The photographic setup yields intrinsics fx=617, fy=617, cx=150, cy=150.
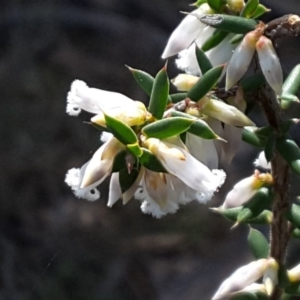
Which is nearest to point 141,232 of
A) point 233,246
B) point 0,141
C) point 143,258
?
point 143,258

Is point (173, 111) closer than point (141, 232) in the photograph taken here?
Yes

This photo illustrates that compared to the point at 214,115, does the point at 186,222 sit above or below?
below

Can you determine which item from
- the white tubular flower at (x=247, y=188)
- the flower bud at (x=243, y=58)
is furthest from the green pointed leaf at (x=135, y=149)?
the white tubular flower at (x=247, y=188)

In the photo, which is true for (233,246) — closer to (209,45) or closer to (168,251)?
(168,251)

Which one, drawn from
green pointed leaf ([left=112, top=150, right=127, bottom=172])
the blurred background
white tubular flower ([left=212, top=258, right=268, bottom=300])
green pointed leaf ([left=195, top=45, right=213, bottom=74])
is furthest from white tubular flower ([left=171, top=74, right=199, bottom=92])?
the blurred background

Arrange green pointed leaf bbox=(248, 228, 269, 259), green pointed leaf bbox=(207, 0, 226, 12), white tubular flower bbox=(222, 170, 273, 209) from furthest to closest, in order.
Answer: green pointed leaf bbox=(248, 228, 269, 259), white tubular flower bbox=(222, 170, 273, 209), green pointed leaf bbox=(207, 0, 226, 12)

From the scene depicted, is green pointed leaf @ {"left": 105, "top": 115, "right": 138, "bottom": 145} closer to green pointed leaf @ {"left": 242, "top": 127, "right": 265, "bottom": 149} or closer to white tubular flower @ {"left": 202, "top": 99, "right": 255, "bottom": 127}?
white tubular flower @ {"left": 202, "top": 99, "right": 255, "bottom": 127}

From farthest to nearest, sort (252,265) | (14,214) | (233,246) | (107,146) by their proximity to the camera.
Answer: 1. (14,214)
2. (233,246)
3. (252,265)
4. (107,146)
